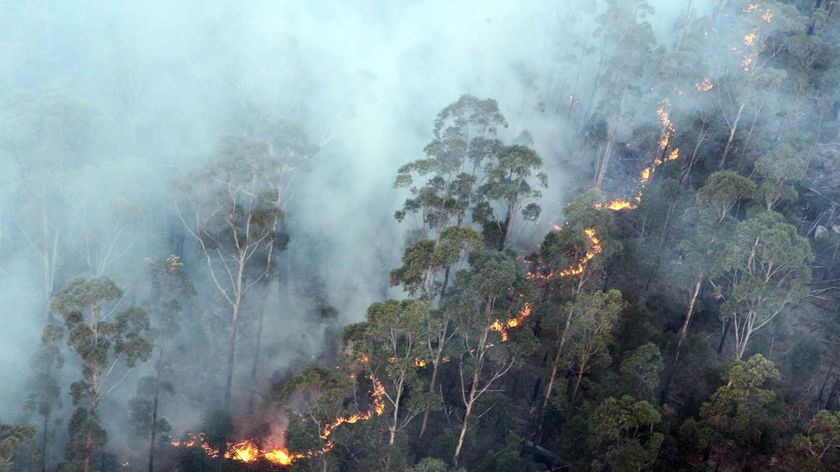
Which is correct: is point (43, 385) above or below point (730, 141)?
below

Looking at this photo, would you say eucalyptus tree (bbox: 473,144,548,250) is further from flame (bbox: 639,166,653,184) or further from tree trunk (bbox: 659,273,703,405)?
flame (bbox: 639,166,653,184)

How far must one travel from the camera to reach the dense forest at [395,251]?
2504 cm

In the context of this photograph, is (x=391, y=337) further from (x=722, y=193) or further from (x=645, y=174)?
(x=645, y=174)

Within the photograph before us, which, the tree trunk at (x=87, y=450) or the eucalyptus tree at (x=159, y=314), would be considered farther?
the eucalyptus tree at (x=159, y=314)

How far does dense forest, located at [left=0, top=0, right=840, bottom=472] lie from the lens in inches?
986

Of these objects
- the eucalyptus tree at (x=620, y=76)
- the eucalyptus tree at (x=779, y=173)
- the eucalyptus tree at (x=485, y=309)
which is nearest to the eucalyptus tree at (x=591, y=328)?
the eucalyptus tree at (x=485, y=309)

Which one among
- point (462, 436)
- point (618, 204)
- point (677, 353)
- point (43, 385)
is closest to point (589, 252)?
point (677, 353)

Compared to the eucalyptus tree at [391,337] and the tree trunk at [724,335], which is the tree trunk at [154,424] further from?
the tree trunk at [724,335]

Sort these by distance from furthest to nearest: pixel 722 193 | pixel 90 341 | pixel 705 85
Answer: pixel 705 85 < pixel 722 193 < pixel 90 341

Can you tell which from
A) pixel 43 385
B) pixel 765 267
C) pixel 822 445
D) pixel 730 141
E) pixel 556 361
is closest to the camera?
pixel 822 445

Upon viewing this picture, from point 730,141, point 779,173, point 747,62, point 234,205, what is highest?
point 747,62

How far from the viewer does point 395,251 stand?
4141cm

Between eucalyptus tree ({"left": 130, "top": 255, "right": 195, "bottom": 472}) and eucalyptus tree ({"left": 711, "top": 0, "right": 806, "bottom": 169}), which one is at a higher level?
eucalyptus tree ({"left": 711, "top": 0, "right": 806, "bottom": 169})

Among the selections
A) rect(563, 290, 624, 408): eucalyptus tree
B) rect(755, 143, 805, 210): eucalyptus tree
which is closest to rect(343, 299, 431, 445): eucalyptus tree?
rect(563, 290, 624, 408): eucalyptus tree
